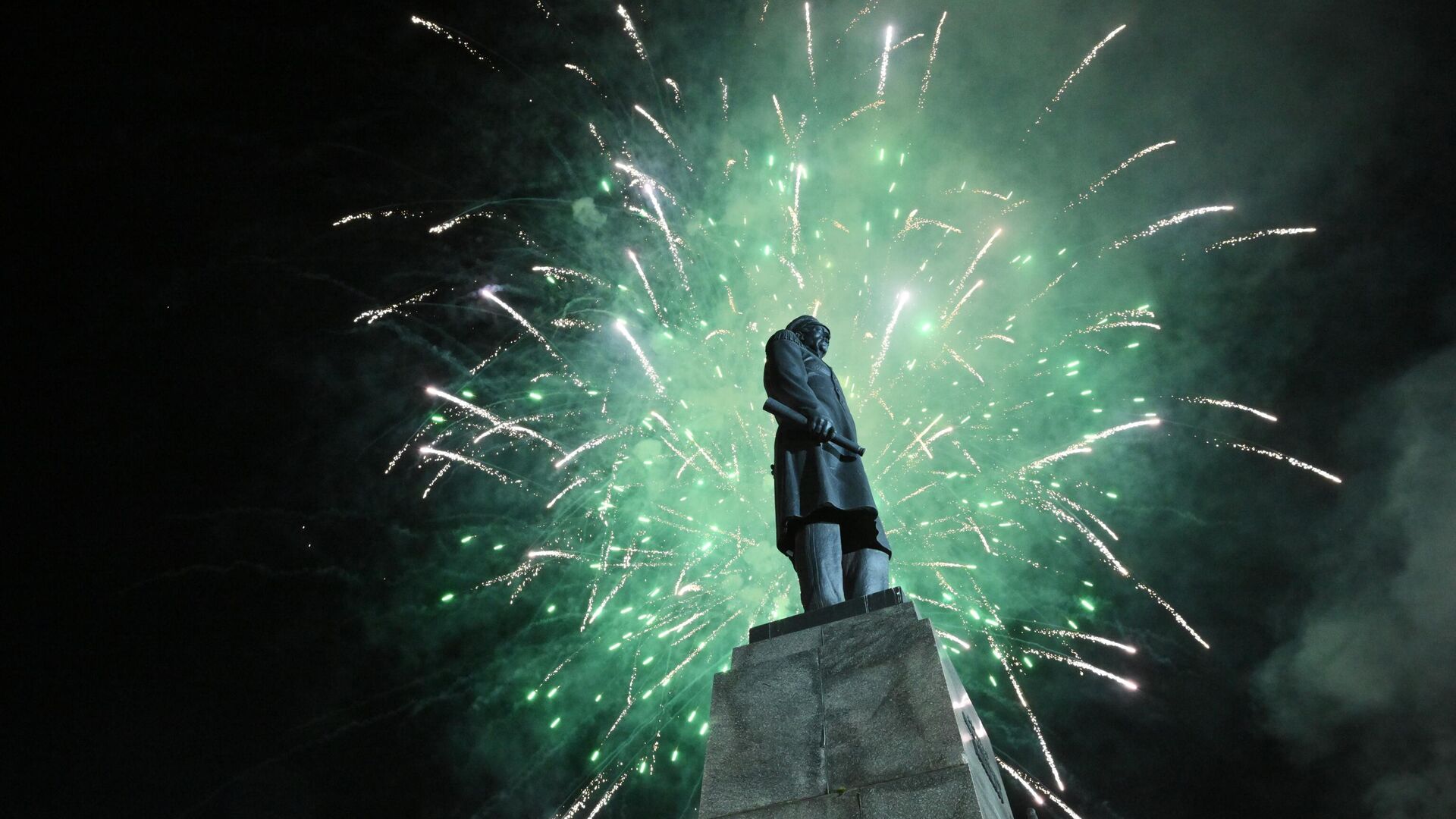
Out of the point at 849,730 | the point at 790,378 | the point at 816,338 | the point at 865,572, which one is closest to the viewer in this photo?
the point at 849,730

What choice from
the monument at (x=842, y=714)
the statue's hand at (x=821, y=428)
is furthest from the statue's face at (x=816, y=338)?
the monument at (x=842, y=714)

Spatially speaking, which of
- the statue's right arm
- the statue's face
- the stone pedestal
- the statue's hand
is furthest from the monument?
the statue's face

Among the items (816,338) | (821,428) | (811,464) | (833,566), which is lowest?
(833,566)

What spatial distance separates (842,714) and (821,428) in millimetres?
2637

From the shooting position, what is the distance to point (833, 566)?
6.06m

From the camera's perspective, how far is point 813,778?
13.9ft

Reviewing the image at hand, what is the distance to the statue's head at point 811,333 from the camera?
827cm

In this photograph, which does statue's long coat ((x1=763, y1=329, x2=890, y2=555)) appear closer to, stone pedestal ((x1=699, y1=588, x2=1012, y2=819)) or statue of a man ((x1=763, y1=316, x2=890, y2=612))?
statue of a man ((x1=763, y1=316, x2=890, y2=612))

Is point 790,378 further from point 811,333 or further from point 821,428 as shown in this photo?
point 811,333

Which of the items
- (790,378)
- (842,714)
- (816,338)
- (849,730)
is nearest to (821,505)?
(790,378)

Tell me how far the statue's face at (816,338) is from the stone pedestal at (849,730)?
3.54 m

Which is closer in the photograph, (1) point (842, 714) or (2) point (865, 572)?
(1) point (842, 714)

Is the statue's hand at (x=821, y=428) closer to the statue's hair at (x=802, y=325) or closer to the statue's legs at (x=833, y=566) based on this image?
the statue's legs at (x=833, y=566)

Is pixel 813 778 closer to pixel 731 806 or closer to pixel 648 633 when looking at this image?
pixel 731 806
